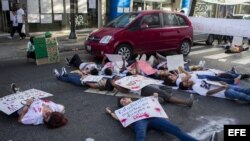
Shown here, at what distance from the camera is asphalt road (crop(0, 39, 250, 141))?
451cm

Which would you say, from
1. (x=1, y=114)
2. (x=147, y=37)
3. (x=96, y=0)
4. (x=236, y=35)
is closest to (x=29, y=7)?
(x=96, y=0)

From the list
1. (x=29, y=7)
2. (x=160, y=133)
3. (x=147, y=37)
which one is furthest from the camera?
(x=29, y=7)

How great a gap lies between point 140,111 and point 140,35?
5.57m

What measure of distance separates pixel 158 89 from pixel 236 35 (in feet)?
21.2

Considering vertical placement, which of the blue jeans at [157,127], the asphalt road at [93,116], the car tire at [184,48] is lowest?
the asphalt road at [93,116]

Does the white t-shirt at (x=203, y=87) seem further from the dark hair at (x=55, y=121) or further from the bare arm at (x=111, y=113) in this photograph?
the dark hair at (x=55, y=121)

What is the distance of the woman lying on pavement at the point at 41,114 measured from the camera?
4.68 m

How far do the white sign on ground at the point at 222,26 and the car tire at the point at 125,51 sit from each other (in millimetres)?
4051

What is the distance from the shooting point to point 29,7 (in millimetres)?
14812

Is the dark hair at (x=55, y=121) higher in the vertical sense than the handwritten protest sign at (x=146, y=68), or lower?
lower

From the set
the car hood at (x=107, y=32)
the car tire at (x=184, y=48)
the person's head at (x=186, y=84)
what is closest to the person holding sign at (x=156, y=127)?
the person's head at (x=186, y=84)

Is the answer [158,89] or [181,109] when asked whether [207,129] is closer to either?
[181,109]

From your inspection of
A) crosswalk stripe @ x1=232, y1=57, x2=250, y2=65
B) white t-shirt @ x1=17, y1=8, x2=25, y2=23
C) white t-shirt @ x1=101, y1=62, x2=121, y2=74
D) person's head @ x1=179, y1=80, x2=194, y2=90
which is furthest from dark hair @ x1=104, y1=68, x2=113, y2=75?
white t-shirt @ x1=17, y1=8, x2=25, y2=23

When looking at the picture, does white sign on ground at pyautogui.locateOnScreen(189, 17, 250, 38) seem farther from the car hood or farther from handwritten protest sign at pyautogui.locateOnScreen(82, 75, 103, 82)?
handwritten protest sign at pyautogui.locateOnScreen(82, 75, 103, 82)
